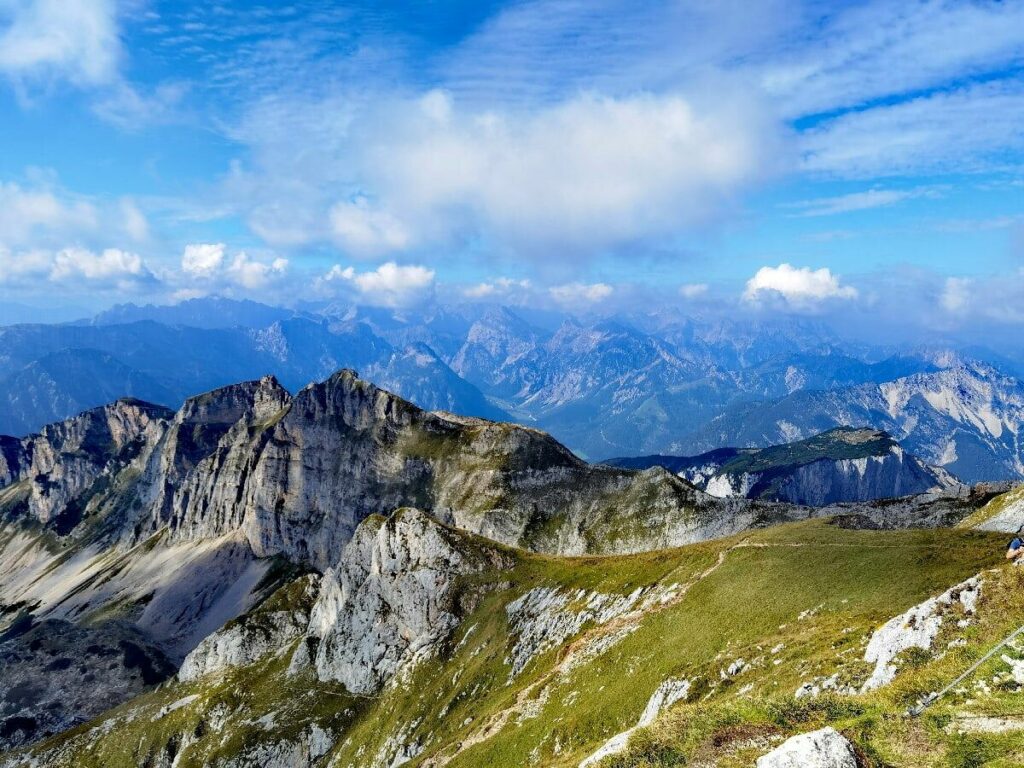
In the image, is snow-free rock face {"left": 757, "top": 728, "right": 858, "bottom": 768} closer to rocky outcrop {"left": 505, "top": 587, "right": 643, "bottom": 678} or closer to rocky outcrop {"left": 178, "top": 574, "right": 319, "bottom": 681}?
rocky outcrop {"left": 505, "top": 587, "right": 643, "bottom": 678}

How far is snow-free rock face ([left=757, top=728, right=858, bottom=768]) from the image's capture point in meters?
23.7

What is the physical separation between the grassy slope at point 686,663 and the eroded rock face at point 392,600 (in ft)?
16.4

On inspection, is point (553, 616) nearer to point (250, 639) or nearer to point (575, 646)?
point (575, 646)

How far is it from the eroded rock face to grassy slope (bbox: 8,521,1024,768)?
197 inches

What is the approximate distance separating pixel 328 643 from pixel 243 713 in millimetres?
20878

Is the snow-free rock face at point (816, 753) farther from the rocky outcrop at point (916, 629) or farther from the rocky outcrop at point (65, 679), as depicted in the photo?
the rocky outcrop at point (65, 679)

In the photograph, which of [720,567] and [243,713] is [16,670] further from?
[720,567]

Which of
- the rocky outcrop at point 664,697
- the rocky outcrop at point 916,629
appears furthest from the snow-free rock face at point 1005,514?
the rocky outcrop at point 664,697

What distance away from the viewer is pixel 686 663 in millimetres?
58594

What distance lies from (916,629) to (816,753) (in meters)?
19.9

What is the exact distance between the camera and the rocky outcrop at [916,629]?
3712cm

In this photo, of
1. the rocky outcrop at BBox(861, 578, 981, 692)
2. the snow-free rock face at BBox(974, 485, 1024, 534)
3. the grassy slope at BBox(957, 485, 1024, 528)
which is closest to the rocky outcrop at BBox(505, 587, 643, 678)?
the rocky outcrop at BBox(861, 578, 981, 692)

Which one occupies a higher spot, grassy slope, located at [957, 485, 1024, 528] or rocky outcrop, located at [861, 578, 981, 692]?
rocky outcrop, located at [861, 578, 981, 692]

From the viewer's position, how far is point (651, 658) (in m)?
63.2
